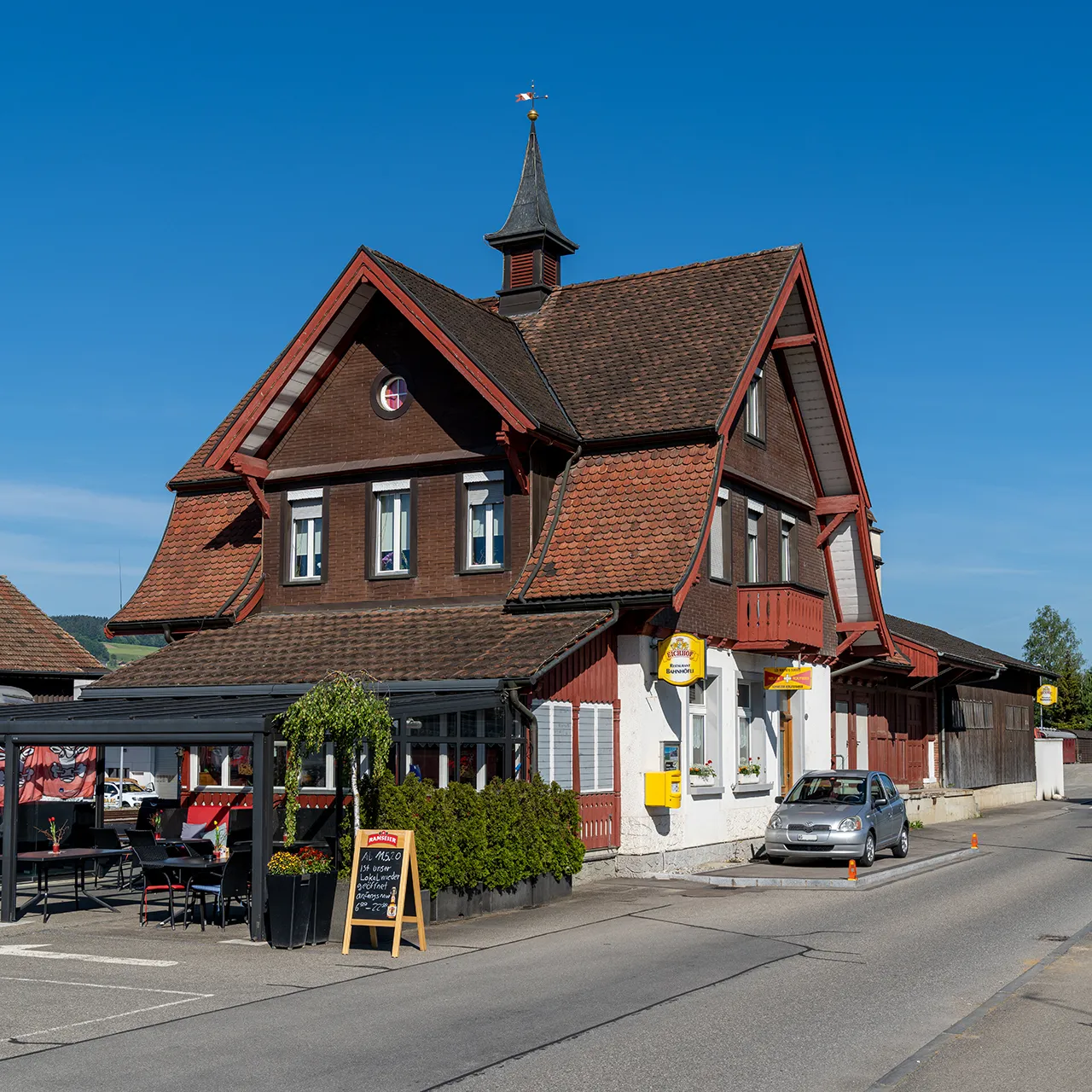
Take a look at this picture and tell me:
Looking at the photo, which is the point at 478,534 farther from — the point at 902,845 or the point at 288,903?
the point at 288,903

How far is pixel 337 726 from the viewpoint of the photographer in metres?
15.3

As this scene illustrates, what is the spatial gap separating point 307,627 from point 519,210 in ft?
37.3

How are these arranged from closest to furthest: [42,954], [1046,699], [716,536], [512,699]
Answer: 1. [42,954]
2. [512,699]
3. [716,536]
4. [1046,699]

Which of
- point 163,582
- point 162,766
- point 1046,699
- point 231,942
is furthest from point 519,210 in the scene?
point 1046,699

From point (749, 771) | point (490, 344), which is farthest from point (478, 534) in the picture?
point (749, 771)

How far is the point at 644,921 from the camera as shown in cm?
1697

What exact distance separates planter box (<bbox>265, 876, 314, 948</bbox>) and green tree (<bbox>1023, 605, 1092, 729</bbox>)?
94.3m

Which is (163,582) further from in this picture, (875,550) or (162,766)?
(875,550)

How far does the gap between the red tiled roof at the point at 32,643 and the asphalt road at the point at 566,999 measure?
16.0 m

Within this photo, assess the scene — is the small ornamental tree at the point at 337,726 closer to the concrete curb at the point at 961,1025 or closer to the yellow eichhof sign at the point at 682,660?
the concrete curb at the point at 961,1025

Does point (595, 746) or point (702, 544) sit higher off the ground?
point (702, 544)

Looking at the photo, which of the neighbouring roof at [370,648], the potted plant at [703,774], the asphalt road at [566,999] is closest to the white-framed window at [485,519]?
the neighbouring roof at [370,648]

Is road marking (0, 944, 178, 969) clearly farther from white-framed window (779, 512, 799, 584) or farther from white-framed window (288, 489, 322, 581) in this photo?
white-framed window (779, 512, 799, 584)

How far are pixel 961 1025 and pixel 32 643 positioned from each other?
88.1ft
